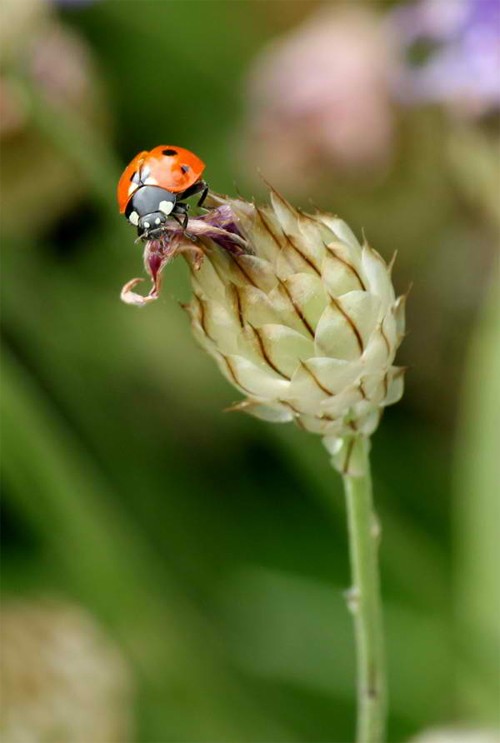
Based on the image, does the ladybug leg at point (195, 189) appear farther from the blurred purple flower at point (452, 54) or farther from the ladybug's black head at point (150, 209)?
the blurred purple flower at point (452, 54)

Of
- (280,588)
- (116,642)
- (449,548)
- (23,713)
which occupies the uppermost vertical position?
(449,548)

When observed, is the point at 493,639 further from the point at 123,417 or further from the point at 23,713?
the point at 123,417

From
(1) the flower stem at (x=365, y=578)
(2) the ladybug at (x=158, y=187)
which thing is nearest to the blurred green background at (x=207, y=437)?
(2) the ladybug at (x=158, y=187)

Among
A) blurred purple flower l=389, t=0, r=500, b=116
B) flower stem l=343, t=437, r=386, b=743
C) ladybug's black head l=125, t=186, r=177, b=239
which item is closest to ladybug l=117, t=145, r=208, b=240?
ladybug's black head l=125, t=186, r=177, b=239

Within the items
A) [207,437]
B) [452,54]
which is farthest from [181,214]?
[207,437]

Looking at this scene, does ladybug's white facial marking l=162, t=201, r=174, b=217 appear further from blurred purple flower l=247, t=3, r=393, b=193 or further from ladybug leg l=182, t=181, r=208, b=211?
blurred purple flower l=247, t=3, r=393, b=193

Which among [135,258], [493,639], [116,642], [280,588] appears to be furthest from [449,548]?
[135,258]
